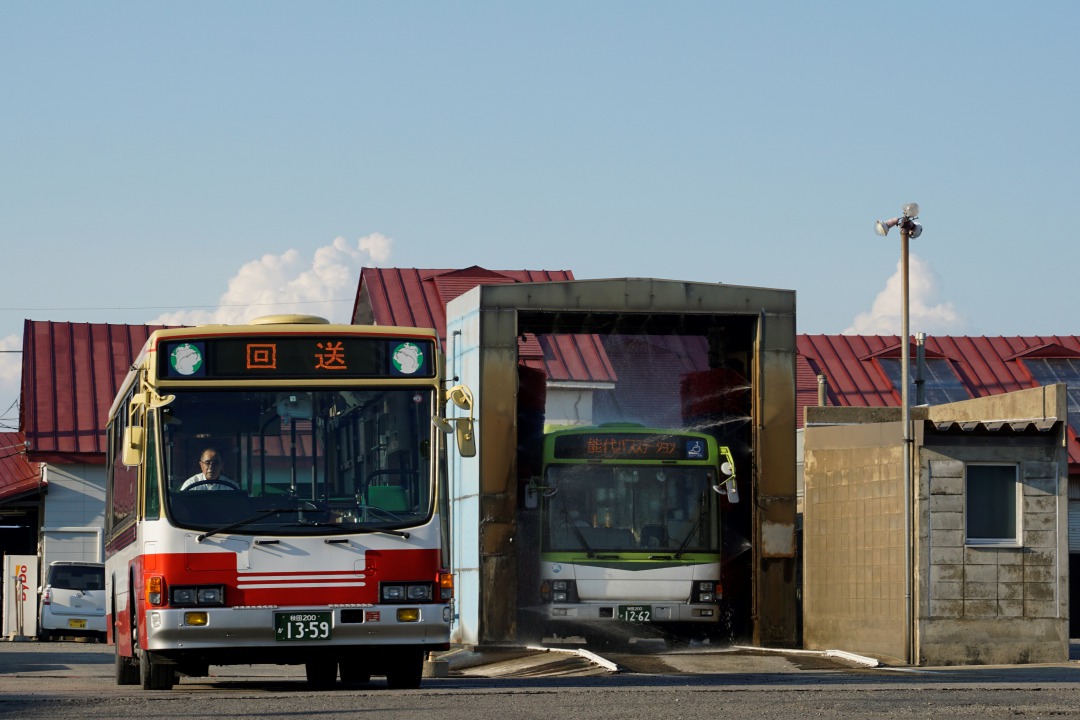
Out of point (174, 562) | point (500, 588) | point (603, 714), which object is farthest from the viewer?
point (500, 588)

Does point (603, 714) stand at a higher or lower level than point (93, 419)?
lower

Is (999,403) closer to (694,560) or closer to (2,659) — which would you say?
(694,560)

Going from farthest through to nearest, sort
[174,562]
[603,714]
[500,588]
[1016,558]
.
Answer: [500,588], [1016,558], [174,562], [603,714]

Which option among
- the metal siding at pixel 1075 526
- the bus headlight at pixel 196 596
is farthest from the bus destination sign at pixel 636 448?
the metal siding at pixel 1075 526

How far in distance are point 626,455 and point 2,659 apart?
966 cm

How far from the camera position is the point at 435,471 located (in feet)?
48.7

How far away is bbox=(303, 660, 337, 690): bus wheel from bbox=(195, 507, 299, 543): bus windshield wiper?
2.53 metres

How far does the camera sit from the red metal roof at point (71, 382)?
133 ft

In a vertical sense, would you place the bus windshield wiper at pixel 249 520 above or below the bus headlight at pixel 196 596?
above

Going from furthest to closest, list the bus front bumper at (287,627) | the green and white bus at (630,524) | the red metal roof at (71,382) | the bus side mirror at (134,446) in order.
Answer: the red metal roof at (71,382) < the green and white bus at (630,524) < the bus side mirror at (134,446) < the bus front bumper at (287,627)

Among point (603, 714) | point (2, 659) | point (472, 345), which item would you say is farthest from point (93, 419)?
point (603, 714)

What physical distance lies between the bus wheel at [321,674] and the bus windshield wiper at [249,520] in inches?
99.6

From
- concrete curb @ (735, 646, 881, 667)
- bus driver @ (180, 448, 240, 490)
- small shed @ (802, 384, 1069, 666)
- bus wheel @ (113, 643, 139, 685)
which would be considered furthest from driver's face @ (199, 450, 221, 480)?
small shed @ (802, 384, 1069, 666)

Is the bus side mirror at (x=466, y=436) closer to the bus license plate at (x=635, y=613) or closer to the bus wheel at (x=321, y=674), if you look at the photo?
the bus wheel at (x=321, y=674)
